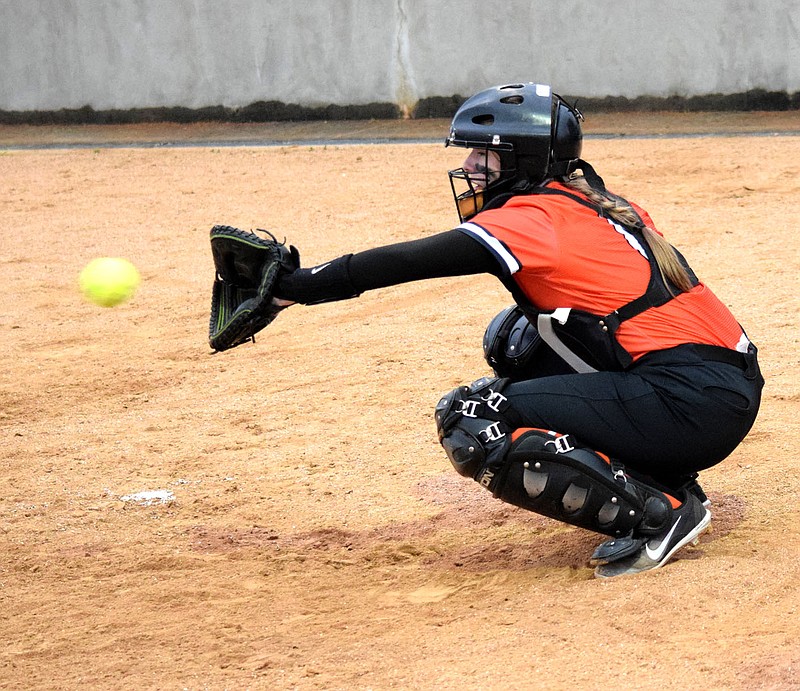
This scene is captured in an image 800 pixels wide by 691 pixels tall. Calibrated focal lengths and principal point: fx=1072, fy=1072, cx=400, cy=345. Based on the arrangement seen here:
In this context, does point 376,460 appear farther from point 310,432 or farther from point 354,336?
point 354,336

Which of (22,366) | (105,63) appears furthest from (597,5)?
Result: (22,366)

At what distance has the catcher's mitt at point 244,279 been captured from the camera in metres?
3.37

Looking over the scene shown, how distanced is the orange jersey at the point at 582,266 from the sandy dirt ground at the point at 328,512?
0.75 m

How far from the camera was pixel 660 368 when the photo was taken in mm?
3396

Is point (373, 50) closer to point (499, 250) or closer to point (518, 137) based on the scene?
point (518, 137)

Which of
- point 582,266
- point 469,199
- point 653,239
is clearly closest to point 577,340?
point 582,266

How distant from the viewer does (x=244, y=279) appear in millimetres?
3547

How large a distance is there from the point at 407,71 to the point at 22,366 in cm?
1060

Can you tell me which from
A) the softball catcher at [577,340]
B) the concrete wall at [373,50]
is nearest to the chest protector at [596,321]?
the softball catcher at [577,340]

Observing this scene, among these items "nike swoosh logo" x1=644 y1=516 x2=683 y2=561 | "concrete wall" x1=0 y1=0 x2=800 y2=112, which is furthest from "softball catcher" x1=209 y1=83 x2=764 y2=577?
"concrete wall" x1=0 y1=0 x2=800 y2=112

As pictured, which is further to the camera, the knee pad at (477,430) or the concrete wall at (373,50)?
the concrete wall at (373,50)

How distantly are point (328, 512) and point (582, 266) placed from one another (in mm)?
1620

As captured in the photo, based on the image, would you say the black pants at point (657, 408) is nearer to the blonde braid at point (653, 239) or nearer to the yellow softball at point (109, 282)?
the blonde braid at point (653, 239)

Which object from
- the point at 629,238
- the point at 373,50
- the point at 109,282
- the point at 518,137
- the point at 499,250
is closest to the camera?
the point at 499,250
